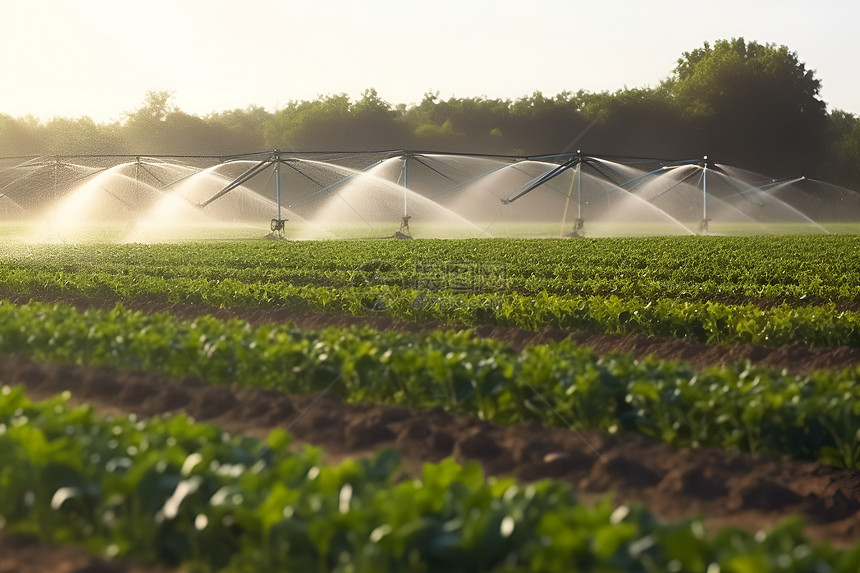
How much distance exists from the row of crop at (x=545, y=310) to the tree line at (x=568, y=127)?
45801 mm

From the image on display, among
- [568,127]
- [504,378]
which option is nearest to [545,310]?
[504,378]

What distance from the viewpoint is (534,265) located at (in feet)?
53.9

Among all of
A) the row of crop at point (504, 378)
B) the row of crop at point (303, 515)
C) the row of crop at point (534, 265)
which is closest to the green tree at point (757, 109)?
the row of crop at point (534, 265)

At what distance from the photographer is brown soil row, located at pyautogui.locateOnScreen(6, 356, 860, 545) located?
463 cm

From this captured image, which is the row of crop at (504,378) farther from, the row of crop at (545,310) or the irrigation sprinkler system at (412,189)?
the irrigation sprinkler system at (412,189)

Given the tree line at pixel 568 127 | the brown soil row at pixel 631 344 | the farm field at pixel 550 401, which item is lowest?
the brown soil row at pixel 631 344

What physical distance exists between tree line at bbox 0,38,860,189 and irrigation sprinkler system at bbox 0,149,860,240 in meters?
6.93

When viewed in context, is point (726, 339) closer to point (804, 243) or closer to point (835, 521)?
point (835, 521)

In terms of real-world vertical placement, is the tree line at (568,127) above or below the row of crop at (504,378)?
above

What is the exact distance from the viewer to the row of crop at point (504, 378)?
514 centimetres

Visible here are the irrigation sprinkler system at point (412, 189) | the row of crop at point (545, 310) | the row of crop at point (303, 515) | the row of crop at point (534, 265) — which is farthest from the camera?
the irrigation sprinkler system at point (412, 189)

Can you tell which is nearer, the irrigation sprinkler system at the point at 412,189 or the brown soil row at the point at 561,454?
the brown soil row at the point at 561,454

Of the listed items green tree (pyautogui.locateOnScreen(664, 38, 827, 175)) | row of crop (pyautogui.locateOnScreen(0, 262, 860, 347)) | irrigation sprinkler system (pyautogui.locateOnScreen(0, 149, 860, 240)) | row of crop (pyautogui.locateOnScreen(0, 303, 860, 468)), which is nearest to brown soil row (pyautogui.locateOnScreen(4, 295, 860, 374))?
row of crop (pyautogui.locateOnScreen(0, 262, 860, 347))

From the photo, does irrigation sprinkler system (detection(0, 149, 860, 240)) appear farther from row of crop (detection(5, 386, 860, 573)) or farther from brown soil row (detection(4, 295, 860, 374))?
row of crop (detection(5, 386, 860, 573))
